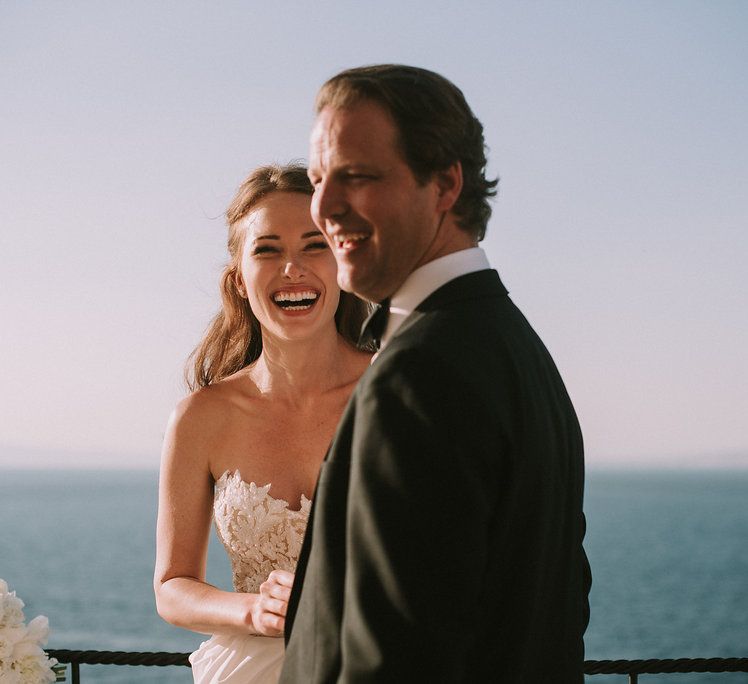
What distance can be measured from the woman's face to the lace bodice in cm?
50

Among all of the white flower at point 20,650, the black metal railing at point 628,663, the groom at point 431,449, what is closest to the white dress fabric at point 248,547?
the black metal railing at point 628,663

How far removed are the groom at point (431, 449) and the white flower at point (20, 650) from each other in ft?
4.95

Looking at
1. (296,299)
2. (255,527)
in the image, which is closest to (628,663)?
(255,527)

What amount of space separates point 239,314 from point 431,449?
201 cm

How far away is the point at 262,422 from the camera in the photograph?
325 centimetres

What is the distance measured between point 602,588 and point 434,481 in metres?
99.4

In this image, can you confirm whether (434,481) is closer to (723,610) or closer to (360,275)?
(360,275)

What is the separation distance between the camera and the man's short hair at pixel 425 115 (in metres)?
1.80

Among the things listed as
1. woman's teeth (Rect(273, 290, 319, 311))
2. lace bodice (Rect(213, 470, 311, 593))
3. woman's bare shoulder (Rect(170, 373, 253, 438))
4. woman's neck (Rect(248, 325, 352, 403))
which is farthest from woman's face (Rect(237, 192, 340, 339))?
lace bodice (Rect(213, 470, 311, 593))

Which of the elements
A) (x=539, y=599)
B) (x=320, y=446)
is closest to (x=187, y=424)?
(x=320, y=446)

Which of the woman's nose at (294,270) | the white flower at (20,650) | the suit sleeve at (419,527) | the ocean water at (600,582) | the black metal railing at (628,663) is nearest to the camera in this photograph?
the suit sleeve at (419,527)

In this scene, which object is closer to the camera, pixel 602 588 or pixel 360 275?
pixel 360 275

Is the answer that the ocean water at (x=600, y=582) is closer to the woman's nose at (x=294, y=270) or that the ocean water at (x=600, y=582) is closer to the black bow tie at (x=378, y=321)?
the woman's nose at (x=294, y=270)

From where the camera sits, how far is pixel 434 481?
150 centimetres
